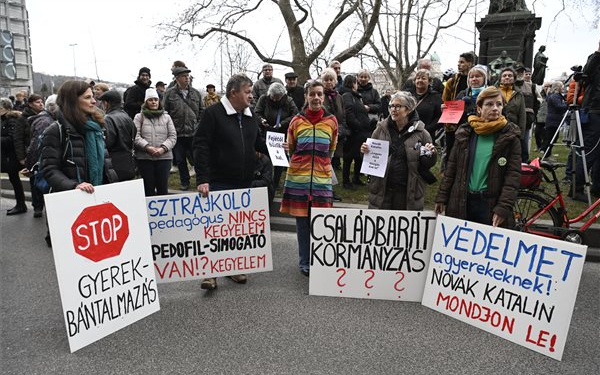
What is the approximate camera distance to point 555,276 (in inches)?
121

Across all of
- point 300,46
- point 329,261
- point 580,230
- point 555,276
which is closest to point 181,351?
point 329,261

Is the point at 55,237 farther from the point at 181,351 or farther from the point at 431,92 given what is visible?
the point at 431,92

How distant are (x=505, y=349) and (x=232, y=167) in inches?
107

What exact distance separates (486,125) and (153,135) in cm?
435

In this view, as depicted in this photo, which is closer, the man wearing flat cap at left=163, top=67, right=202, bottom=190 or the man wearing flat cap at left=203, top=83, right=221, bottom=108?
the man wearing flat cap at left=163, top=67, right=202, bottom=190

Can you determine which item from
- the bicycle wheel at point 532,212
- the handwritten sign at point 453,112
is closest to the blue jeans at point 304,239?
the bicycle wheel at point 532,212

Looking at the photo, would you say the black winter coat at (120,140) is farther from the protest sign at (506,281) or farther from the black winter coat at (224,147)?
the protest sign at (506,281)

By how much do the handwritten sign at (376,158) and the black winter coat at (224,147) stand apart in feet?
3.68

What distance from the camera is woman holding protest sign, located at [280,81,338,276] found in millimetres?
4336

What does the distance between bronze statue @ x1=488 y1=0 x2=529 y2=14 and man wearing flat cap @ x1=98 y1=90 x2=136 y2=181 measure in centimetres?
1012

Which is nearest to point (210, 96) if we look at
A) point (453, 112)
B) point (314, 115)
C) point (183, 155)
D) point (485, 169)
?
point (183, 155)

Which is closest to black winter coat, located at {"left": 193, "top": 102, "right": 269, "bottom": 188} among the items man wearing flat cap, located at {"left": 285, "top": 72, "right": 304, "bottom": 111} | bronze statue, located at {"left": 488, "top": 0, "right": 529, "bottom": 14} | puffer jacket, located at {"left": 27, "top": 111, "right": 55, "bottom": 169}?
puffer jacket, located at {"left": 27, "top": 111, "right": 55, "bottom": 169}

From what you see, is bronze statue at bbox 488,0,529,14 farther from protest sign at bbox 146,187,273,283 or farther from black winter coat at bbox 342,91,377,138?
protest sign at bbox 146,187,273,283

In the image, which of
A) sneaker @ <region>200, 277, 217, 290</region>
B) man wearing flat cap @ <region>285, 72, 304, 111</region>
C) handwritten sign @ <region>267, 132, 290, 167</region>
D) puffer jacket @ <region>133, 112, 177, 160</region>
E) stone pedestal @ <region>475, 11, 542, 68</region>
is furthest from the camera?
stone pedestal @ <region>475, 11, 542, 68</region>
